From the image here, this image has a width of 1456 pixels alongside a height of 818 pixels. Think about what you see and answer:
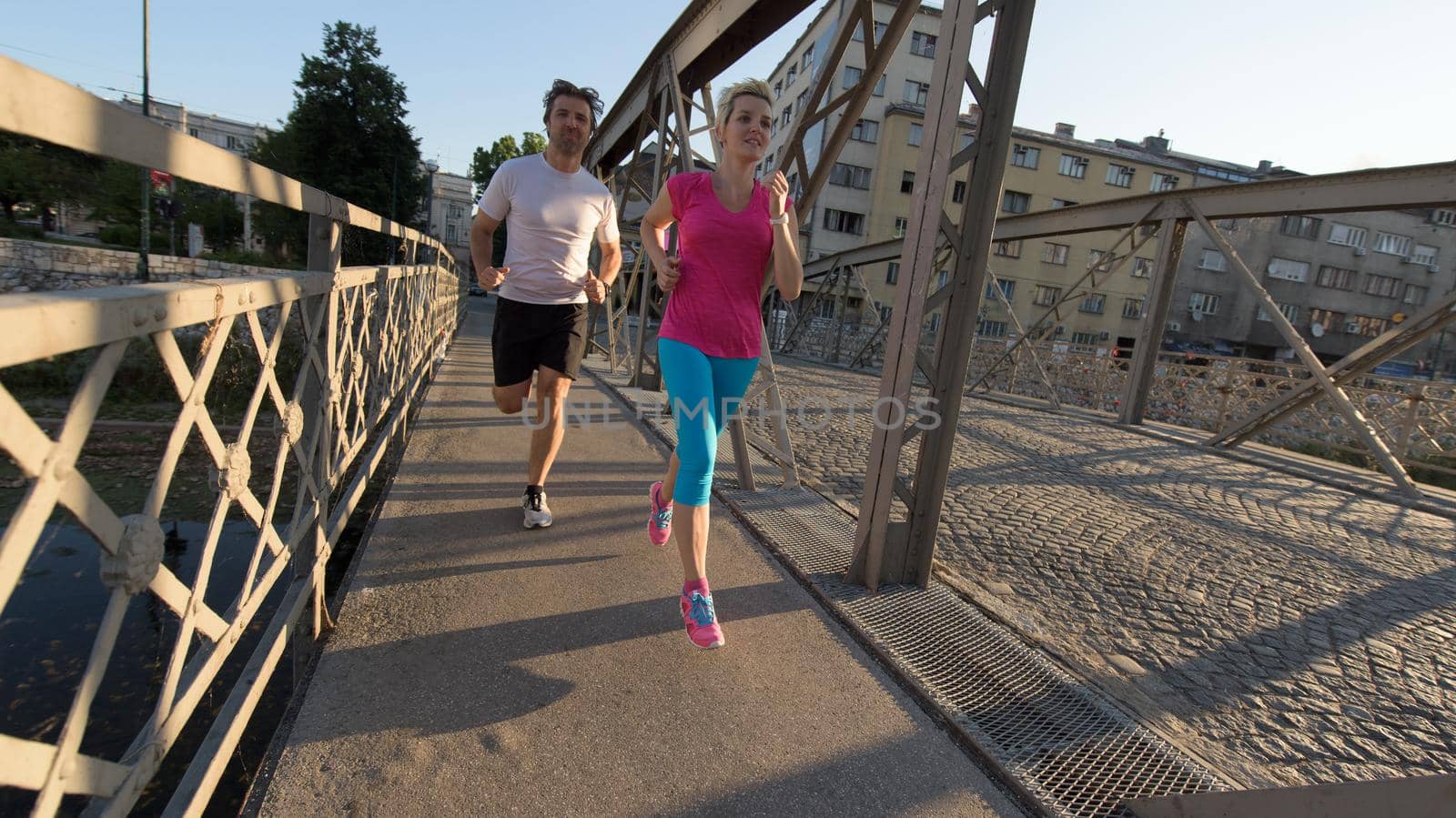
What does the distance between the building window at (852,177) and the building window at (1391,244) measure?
33.8 m

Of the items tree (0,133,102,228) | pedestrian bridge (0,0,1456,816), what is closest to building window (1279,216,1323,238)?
pedestrian bridge (0,0,1456,816)

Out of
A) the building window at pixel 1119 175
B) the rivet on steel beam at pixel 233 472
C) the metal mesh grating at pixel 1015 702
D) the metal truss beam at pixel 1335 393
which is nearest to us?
the rivet on steel beam at pixel 233 472

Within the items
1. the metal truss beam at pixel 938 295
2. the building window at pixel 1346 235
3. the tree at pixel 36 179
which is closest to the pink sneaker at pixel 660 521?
the metal truss beam at pixel 938 295

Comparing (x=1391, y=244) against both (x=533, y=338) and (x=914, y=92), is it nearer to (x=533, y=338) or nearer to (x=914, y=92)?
(x=914, y=92)

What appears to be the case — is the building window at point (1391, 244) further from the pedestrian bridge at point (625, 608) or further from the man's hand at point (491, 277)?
the man's hand at point (491, 277)

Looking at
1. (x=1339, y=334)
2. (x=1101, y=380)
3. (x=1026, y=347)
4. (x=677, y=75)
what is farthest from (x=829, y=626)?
(x=1339, y=334)

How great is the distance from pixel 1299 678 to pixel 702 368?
273cm

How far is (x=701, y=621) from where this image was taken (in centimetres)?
241

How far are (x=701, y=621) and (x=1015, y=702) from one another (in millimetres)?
1117

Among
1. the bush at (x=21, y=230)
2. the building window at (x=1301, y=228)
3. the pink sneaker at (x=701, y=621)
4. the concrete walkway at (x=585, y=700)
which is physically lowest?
the concrete walkway at (x=585, y=700)

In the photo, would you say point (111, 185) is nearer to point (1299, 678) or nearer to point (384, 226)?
point (384, 226)

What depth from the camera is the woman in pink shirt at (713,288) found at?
8.21 feet

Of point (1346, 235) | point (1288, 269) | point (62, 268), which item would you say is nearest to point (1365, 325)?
point (1346, 235)

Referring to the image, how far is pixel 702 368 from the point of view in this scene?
99.9 inches
